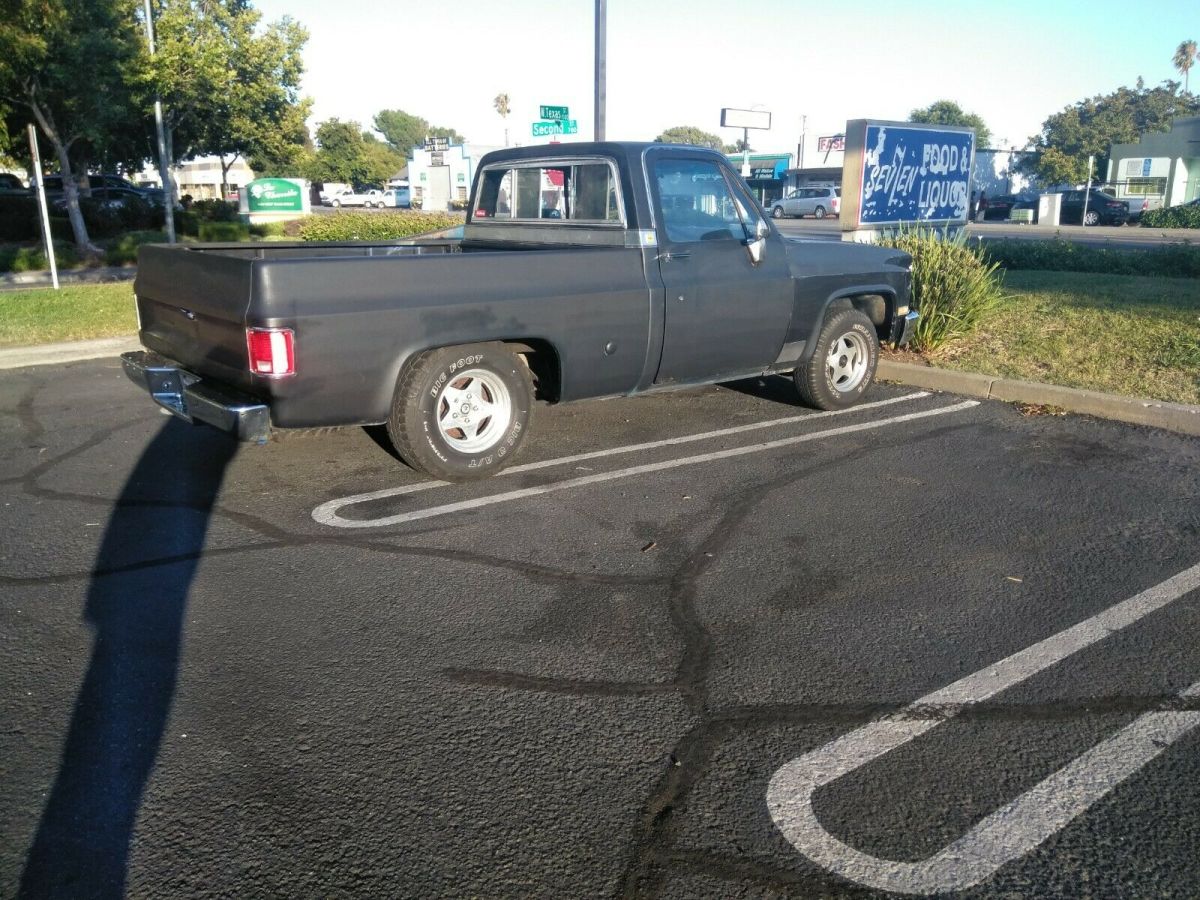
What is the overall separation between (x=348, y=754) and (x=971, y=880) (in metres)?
1.82

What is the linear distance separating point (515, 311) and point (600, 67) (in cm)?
922

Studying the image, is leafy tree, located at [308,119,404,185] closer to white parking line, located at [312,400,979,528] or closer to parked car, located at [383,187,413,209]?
parked car, located at [383,187,413,209]

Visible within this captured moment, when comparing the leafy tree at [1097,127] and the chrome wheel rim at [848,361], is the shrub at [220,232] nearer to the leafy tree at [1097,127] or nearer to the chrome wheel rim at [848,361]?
the chrome wheel rim at [848,361]

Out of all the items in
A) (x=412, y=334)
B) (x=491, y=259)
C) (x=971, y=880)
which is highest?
(x=491, y=259)

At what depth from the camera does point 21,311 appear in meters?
11.5

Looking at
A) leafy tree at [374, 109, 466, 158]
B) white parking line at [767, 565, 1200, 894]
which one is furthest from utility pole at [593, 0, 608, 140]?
leafy tree at [374, 109, 466, 158]

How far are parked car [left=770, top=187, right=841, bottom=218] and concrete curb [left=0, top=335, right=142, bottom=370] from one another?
40767 millimetres

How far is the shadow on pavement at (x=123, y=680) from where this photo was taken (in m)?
2.65

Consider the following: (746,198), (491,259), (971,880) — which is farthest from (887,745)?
(746,198)

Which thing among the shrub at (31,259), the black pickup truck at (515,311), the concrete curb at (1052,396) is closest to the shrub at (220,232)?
the shrub at (31,259)

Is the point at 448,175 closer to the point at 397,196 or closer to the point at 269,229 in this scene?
the point at 397,196

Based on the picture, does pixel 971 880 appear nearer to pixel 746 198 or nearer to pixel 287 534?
pixel 287 534

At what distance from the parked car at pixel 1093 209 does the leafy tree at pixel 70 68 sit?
3281 centimetres

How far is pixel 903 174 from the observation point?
36.2ft
